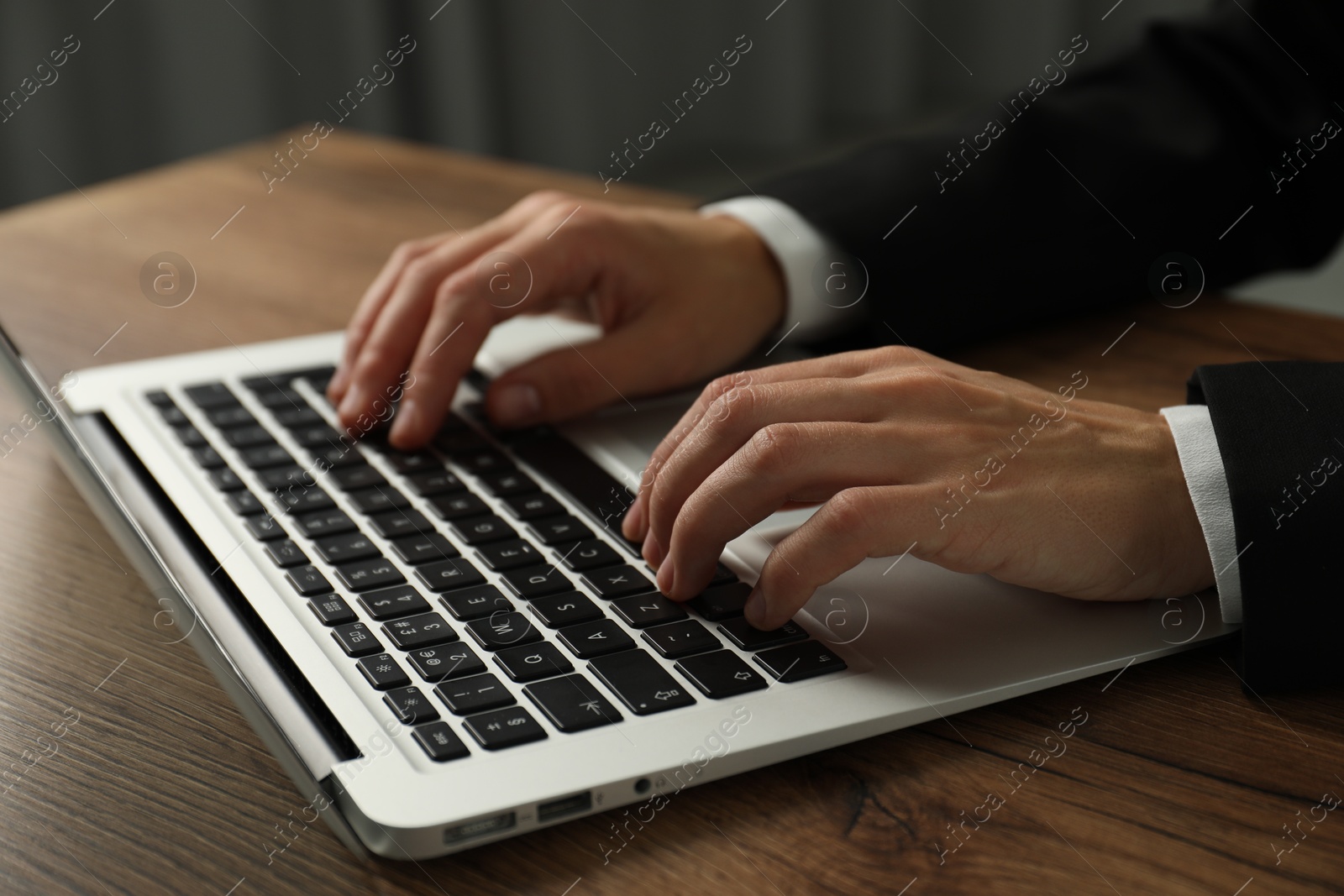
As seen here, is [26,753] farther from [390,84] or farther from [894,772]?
[390,84]

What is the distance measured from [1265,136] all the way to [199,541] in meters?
1.03

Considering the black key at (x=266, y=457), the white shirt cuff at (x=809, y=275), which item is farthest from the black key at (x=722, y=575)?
the white shirt cuff at (x=809, y=275)

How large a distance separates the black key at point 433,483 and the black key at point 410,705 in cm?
25

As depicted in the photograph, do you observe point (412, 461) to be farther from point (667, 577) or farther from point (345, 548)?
point (667, 577)

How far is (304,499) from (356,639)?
0.65 feet

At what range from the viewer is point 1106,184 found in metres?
1.11

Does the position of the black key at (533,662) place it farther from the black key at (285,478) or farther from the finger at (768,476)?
the black key at (285,478)

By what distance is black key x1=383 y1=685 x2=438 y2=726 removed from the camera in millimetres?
539

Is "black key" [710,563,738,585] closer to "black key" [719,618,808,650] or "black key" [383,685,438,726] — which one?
"black key" [719,618,808,650]

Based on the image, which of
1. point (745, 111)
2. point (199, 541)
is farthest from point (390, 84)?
point (199, 541)

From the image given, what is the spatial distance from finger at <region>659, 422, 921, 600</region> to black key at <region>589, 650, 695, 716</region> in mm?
70

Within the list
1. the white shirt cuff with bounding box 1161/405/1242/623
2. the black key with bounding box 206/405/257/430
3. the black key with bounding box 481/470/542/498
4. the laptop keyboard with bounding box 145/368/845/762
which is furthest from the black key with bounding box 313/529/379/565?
the white shirt cuff with bounding box 1161/405/1242/623

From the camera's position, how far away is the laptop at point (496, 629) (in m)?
0.52

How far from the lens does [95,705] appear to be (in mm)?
611
